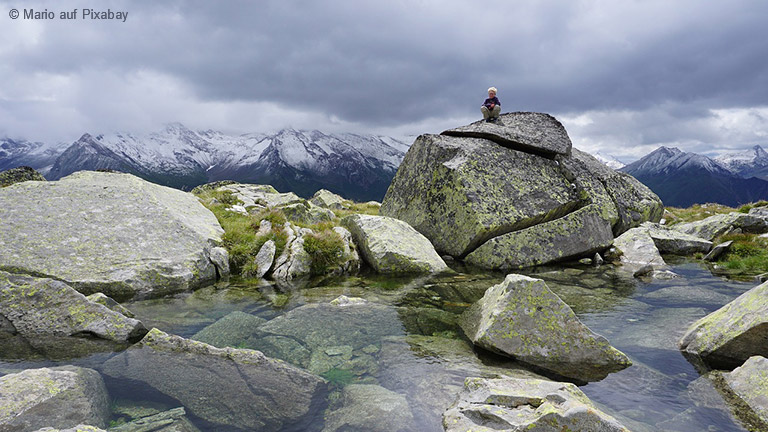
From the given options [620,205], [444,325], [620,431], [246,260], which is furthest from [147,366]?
[620,205]

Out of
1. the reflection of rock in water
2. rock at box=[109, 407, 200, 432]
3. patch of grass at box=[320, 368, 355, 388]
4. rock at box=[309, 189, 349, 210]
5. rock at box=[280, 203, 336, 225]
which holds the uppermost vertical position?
rock at box=[309, 189, 349, 210]

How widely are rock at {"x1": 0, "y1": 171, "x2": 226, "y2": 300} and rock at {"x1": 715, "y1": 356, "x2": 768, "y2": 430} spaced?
14.1 metres

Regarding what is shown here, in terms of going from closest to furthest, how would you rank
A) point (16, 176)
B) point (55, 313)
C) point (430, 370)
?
point (430, 370) → point (55, 313) → point (16, 176)

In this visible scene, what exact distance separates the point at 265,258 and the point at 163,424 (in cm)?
1068

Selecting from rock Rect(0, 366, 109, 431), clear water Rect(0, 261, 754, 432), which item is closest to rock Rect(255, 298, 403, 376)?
clear water Rect(0, 261, 754, 432)

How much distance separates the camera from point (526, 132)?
21.9 m

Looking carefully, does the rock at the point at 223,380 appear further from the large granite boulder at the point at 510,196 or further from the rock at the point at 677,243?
the rock at the point at 677,243

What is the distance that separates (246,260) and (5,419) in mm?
11174

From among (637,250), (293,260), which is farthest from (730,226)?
(293,260)

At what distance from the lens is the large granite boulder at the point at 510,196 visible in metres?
18.0

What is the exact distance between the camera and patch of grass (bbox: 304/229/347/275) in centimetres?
1661

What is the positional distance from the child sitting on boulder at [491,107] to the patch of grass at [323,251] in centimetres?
1306

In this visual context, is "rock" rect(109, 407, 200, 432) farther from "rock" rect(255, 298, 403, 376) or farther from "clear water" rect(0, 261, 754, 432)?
"rock" rect(255, 298, 403, 376)

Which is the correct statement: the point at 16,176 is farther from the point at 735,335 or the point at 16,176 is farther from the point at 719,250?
the point at 719,250
